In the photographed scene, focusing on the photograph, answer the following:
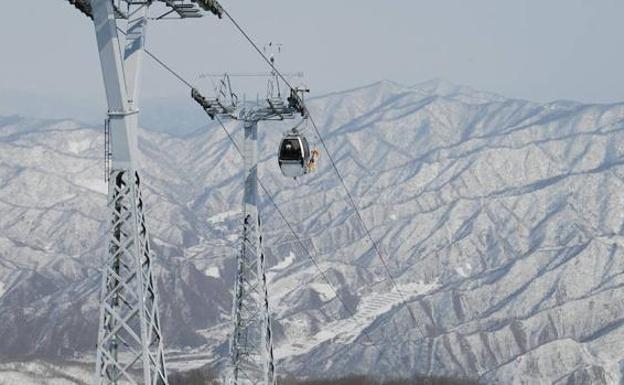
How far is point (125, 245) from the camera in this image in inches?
788

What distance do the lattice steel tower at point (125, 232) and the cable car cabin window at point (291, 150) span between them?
19.1 meters

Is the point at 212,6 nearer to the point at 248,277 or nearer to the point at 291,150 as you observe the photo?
the point at 291,150

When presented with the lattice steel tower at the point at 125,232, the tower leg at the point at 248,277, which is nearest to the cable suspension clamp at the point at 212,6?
the lattice steel tower at the point at 125,232

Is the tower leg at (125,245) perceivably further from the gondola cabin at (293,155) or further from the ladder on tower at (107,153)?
the gondola cabin at (293,155)

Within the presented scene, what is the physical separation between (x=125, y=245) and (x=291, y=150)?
67.2 feet

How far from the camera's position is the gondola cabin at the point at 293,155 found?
3988 cm

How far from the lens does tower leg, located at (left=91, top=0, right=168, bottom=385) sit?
19.8 meters

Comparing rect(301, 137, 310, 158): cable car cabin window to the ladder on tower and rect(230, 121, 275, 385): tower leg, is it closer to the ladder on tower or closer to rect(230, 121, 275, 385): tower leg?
rect(230, 121, 275, 385): tower leg

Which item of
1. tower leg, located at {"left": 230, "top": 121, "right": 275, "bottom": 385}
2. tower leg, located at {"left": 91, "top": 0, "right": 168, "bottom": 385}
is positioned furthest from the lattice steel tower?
tower leg, located at {"left": 230, "top": 121, "right": 275, "bottom": 385}

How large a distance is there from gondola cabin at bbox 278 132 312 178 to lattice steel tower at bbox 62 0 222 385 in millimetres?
19105

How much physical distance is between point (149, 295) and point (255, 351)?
22002 mm

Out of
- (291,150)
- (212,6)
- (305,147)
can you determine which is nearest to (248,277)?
(291,150)

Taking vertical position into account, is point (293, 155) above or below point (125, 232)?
above

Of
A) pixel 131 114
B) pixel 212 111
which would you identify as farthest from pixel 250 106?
pixel 131 114
